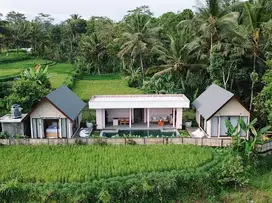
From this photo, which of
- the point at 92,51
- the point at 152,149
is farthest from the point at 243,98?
the point at 92,51

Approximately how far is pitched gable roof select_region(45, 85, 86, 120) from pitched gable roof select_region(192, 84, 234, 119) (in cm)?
830

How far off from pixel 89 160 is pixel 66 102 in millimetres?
6139

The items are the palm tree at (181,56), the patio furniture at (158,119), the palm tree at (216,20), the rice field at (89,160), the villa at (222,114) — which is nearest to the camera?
the rice field at (89,160)

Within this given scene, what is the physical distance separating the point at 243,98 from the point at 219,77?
373 centimetres

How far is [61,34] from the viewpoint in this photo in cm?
6456

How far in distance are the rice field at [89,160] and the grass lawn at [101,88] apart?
47.1 ft

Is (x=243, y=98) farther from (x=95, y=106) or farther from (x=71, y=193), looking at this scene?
(x=71, y=193)

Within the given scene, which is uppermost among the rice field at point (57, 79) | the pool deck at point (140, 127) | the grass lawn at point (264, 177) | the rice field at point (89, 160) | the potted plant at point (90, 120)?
the rice field at point (57, 79)

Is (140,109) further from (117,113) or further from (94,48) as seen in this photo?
(94,48)

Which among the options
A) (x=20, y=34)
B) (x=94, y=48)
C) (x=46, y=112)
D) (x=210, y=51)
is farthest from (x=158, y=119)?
(x=20, y=34)

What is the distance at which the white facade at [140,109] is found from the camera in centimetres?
2227

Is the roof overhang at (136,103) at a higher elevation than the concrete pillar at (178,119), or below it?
higher

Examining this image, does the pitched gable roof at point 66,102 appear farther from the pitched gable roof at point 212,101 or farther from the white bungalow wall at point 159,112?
the pitched gable roof at point 212,101

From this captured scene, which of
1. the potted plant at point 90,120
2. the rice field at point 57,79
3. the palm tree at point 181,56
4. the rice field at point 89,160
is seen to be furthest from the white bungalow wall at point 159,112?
the rice field at point 57,79
